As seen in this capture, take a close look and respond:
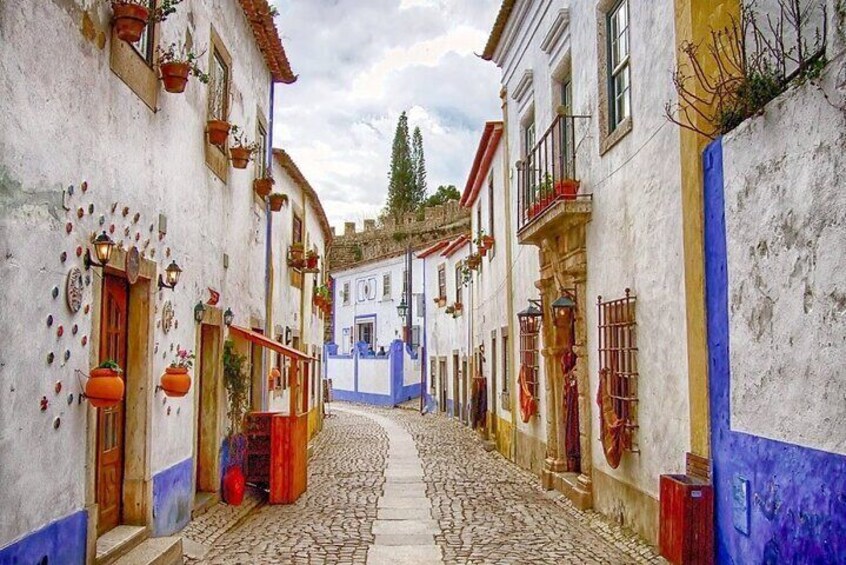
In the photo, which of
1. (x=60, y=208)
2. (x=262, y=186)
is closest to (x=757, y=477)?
(x=60, y=208)

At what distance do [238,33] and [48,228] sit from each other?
6623 mm

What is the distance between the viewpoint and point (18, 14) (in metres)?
4.59

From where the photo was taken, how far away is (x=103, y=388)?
217 inches

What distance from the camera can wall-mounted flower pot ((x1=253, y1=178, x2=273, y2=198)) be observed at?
12.3 meters

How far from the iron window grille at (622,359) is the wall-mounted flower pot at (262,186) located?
217 inches

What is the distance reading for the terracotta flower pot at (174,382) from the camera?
24.8 ft

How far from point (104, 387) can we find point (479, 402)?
47.3 ft

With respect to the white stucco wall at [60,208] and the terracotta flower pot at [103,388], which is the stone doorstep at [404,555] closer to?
the white stucco wall at [60,208]

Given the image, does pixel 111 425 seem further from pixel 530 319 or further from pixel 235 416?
pixel 530 319

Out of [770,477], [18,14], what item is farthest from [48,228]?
[770,477]

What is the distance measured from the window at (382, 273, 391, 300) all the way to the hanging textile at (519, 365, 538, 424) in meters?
26.7

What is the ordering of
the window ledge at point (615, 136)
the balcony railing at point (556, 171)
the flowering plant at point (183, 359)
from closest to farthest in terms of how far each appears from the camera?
the flowering plant at point (183, 359) < the window ledge at point (615, 136) < the balcony railing at point (556, 171)

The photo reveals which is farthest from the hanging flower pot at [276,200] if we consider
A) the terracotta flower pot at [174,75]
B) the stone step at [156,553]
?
the stone step at [156,553]

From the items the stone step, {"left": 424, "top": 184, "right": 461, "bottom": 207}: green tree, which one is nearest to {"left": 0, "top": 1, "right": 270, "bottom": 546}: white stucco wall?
the stone step
